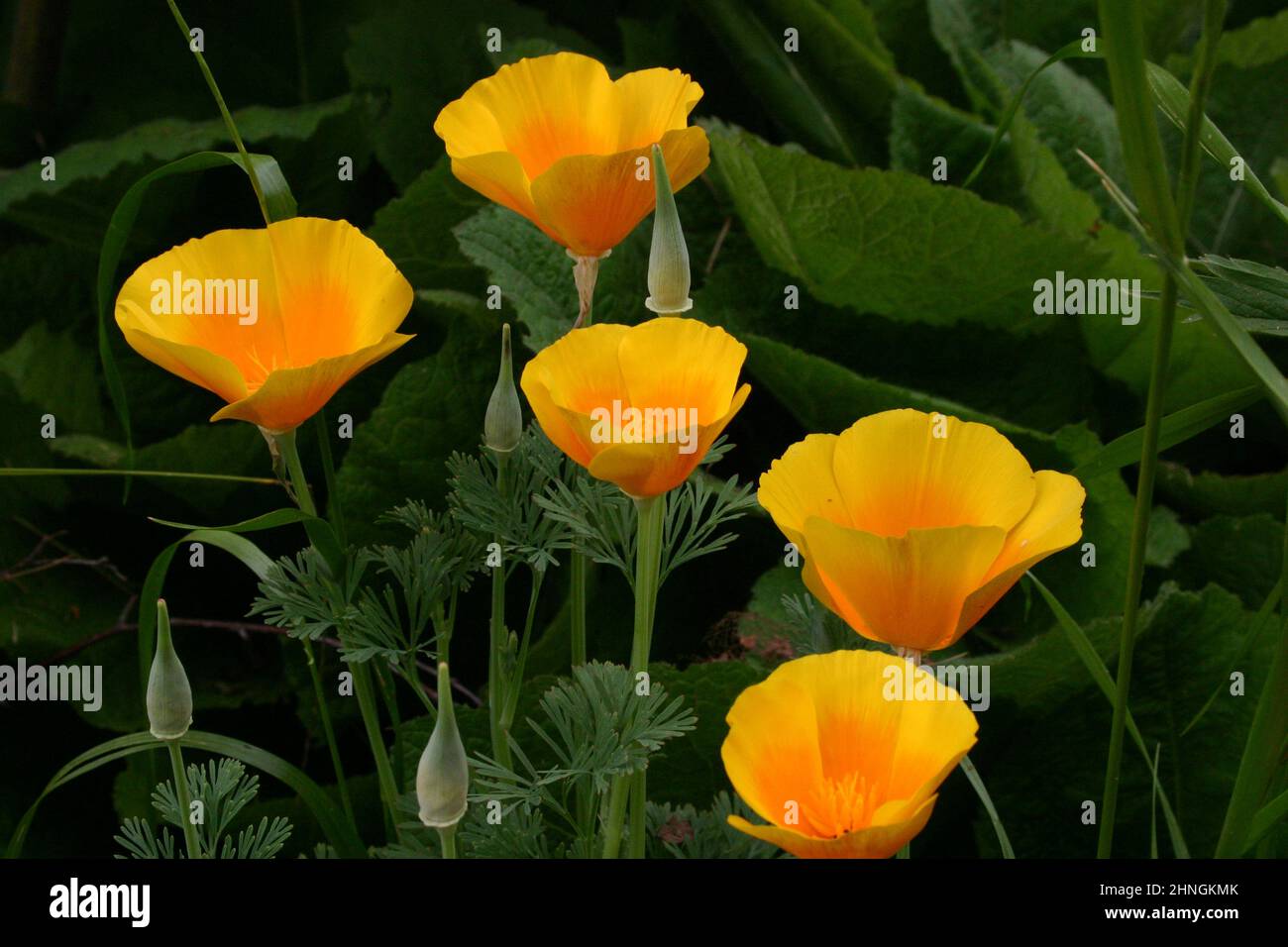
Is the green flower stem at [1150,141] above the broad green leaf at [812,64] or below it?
below

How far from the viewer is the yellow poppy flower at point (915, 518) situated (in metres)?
0.35

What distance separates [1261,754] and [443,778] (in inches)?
8.1

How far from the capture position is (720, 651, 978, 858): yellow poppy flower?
0.35 m

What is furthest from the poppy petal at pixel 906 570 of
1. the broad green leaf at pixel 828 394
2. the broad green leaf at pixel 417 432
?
the broad green leaf at pixel 417 432

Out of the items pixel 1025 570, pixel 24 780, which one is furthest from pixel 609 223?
pixel 24 780

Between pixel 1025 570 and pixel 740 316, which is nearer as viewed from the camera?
pixel 1025 570

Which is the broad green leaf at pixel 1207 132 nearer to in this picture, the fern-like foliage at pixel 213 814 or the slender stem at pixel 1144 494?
the slender stem at pixel 1144 494

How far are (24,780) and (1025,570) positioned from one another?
2.13 ft

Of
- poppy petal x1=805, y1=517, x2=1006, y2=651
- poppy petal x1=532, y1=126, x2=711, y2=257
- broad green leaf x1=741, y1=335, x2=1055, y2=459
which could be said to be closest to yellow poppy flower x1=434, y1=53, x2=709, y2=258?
poppy petal x1=532, y1=126, x2=711, y2=257

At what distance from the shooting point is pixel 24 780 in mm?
818

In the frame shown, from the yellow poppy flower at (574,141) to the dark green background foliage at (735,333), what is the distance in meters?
0.17

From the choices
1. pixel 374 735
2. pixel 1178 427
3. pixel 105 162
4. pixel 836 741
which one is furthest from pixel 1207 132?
pixel 105 162

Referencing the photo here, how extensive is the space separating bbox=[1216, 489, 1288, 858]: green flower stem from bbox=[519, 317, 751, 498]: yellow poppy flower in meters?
0.15
